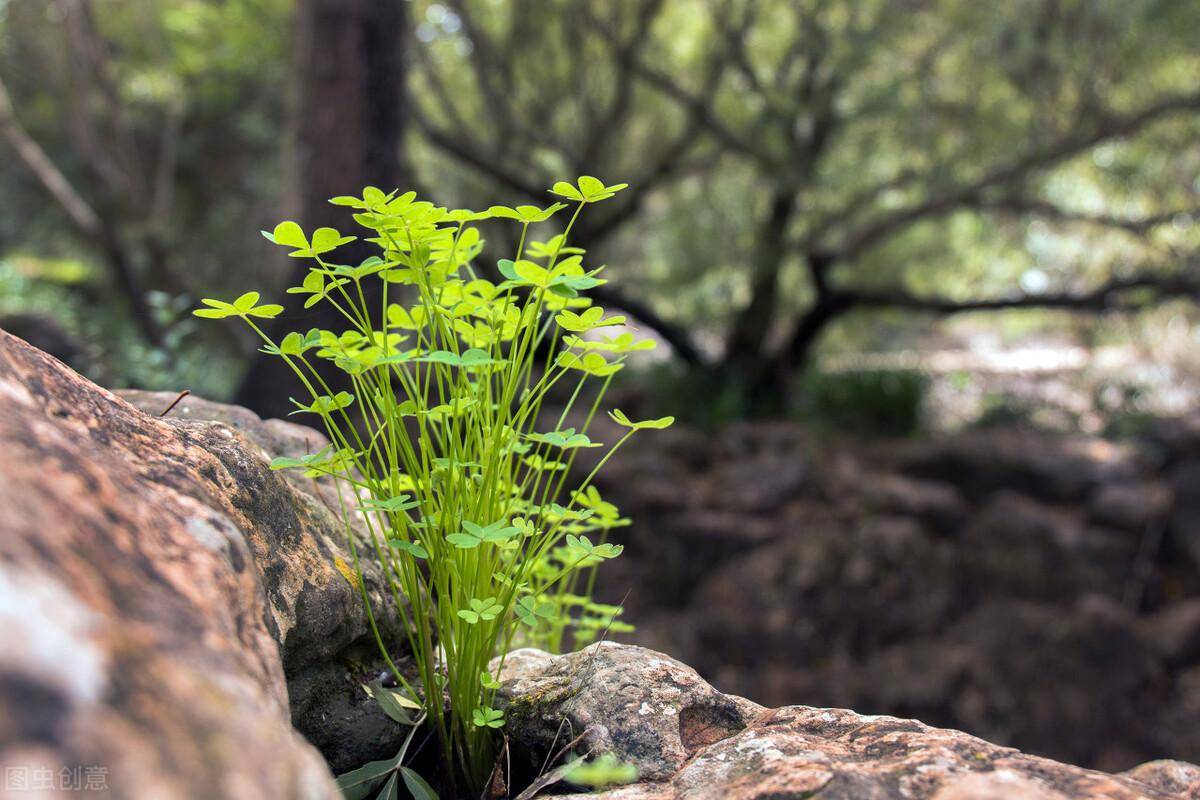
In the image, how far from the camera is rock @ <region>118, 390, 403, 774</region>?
1.31 metres

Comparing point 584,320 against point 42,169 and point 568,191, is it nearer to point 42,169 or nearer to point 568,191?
point 568,191

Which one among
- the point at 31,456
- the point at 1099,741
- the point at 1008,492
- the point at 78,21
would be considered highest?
the point at 78,21

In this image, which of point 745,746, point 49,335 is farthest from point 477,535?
point 49,335

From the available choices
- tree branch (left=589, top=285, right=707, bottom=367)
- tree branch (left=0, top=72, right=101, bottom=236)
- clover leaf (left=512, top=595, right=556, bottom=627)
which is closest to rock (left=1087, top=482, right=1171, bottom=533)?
tree branch (left=589, top=285, right=707, bottom=367)

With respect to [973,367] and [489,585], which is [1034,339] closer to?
[973,367]

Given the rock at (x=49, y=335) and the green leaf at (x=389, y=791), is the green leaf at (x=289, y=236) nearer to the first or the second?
the green leaf at (x=389, y=791)

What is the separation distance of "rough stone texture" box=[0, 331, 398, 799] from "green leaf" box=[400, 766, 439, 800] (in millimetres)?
289

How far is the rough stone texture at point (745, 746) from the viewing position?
1.06 m

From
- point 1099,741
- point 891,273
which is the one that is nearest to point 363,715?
point 1099,741

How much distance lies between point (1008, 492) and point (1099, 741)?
2.31 metres

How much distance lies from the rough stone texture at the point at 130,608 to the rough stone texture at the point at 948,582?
525cm

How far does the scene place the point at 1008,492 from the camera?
7.49 m

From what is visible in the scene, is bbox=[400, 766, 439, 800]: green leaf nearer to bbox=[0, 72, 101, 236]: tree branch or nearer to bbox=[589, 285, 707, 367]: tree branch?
bbox=[0, 72, 101, 236]: tree branch

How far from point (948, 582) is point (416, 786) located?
20.3 ft
